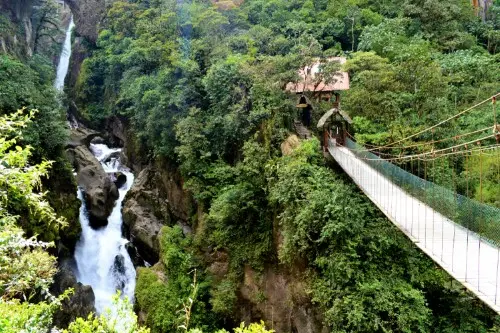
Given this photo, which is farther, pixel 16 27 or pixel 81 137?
pixel 81 137

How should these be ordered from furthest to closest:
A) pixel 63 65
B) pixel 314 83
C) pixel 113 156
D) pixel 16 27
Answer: pixel 63 65 → pixel 113 156 → pixel 16 27 → pixel 314 83

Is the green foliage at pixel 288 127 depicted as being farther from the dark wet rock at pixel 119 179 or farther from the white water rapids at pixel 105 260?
the white water rapids at pixel 105 260

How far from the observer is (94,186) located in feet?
62.7

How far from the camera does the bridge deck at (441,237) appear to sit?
5.72 meters

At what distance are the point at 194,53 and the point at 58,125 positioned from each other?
6.84 m

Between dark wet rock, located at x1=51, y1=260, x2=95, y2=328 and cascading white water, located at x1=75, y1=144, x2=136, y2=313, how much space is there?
90cm

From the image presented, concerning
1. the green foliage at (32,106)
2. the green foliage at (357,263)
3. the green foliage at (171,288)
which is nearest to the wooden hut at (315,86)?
the green foliage at (357,263)

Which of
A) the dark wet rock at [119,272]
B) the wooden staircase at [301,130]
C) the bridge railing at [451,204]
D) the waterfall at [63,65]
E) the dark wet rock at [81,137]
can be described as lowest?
the dark wet rock at [119,272]

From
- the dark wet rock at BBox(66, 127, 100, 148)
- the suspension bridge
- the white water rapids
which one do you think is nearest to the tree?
the dark wet rock at BBox(66, 127, 100, 148)

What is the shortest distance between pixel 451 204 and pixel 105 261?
14379 mm

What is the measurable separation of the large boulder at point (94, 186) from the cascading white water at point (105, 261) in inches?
12.7

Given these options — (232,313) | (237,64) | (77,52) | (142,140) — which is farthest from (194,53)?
(77,52)

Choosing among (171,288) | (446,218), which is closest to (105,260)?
(171,288)

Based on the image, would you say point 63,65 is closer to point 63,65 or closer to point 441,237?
point 63,65
